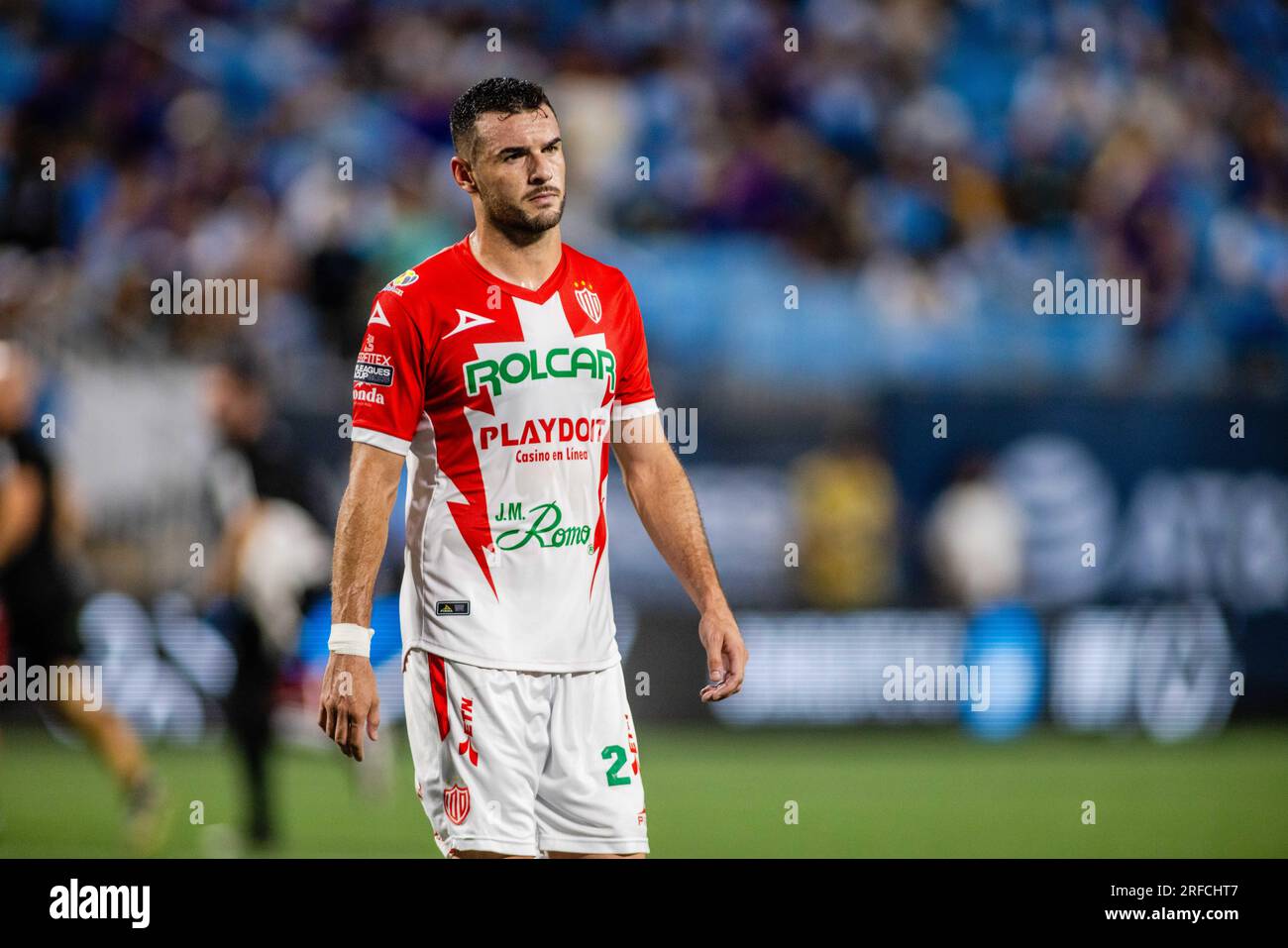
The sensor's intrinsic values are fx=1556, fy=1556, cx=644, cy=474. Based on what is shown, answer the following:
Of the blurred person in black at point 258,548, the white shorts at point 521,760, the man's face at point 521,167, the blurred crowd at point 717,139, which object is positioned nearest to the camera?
the white shorts at point 521,760

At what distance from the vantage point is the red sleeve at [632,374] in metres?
4.11

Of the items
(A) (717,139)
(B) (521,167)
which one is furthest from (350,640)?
(A) (717,139)

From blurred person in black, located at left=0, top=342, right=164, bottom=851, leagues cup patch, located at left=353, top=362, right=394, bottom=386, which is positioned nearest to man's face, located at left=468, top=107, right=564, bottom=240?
leagues cup patch, located at left=353, top=362, right=394, bottom=386

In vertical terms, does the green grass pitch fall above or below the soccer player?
below

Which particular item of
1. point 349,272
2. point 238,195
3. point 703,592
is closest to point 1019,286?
point 349,272

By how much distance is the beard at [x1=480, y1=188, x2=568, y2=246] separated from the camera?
12.8 ft

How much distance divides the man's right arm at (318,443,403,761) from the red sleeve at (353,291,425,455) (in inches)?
1.8

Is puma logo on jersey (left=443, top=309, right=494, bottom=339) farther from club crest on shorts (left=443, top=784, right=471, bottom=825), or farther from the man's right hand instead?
club crest on shorts (left=443, top=784, right=471, bottom=825)

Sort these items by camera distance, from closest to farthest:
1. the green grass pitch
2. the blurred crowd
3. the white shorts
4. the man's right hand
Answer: the man's right hand
the white shorts
the green grass pitch
the blurred crowd

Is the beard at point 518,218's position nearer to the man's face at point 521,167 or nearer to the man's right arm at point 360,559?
the man's face at point 521,167

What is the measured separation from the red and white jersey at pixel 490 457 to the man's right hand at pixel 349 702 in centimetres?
29

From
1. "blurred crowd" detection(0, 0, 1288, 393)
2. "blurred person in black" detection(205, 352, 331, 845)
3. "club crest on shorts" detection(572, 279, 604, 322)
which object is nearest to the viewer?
"club crest on shorts" detection(572, 279, 604, 322)

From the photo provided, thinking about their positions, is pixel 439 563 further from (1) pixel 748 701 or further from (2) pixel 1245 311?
(2) pixel 1245 311

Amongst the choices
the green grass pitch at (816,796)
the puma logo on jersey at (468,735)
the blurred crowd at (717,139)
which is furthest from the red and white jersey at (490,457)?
the blurred crowd at (717,139)
